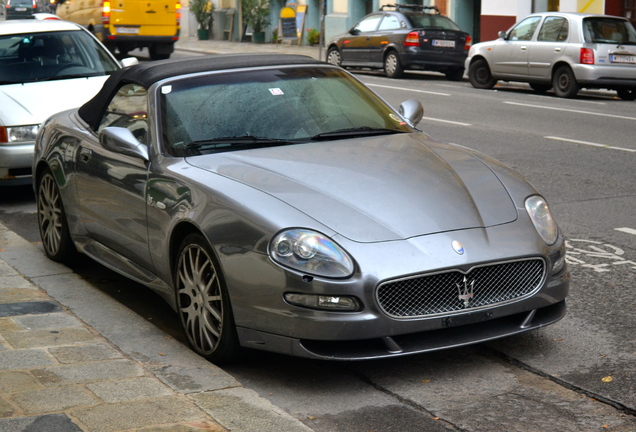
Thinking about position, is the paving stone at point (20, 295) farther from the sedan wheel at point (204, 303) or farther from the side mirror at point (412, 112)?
the side mirror at point (412, 112)

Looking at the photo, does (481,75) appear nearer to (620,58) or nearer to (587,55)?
(587,55)

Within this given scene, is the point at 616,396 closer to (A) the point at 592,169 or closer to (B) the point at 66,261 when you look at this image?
(B) the point at 66,261

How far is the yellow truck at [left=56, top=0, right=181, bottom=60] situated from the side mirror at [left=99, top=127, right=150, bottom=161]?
77.2 feet

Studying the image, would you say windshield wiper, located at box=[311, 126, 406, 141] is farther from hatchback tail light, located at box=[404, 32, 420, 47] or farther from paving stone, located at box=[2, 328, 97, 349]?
hatchback tail light, located at box=[404, 32, 420, 47]

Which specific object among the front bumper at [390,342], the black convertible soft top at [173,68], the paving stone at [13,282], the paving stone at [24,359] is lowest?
the paving stone at [13,282]

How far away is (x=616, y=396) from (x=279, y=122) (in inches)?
93.0

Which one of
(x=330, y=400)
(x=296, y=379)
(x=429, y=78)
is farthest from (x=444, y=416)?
(x=429, y=78)

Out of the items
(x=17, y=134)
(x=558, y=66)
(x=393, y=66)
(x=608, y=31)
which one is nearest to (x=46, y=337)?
(x=17, y=134)

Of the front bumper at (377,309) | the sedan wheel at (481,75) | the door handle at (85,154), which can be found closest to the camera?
the front bumper at (377,309)

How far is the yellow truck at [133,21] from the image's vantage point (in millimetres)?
28625

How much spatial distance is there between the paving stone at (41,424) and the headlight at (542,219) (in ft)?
7.68

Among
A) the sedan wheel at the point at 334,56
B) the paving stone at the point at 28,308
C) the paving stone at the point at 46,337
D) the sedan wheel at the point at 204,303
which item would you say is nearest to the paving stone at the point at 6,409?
the paving stone at the point at 46,337

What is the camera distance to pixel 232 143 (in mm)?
5637

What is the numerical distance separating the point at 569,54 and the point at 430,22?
6014 millimetres
